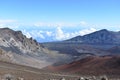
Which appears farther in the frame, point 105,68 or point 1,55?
point 1,55

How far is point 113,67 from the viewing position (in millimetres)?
77188

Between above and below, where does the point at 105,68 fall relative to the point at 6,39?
below

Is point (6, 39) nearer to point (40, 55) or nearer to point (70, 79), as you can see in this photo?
point (40, 55)

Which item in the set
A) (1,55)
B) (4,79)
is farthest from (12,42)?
(4,79)

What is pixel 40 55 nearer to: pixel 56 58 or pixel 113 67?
pixel 56 58

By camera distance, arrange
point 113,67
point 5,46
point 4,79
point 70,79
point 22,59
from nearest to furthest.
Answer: point 4,79
point 70,79
point 113,67
point 22,59
point 5,46

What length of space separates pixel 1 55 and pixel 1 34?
3506 inches

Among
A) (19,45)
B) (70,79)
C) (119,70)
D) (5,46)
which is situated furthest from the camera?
(19,45)

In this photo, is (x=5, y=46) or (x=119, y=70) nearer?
(x=119, y=70)

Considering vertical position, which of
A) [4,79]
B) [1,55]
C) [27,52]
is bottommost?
[4,79]

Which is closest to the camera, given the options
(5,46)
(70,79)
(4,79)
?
(4,79)

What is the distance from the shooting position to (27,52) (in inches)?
7475

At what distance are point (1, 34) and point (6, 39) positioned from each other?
551 cm

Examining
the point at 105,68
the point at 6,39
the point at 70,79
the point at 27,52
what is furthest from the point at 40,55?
the point at 70,79
